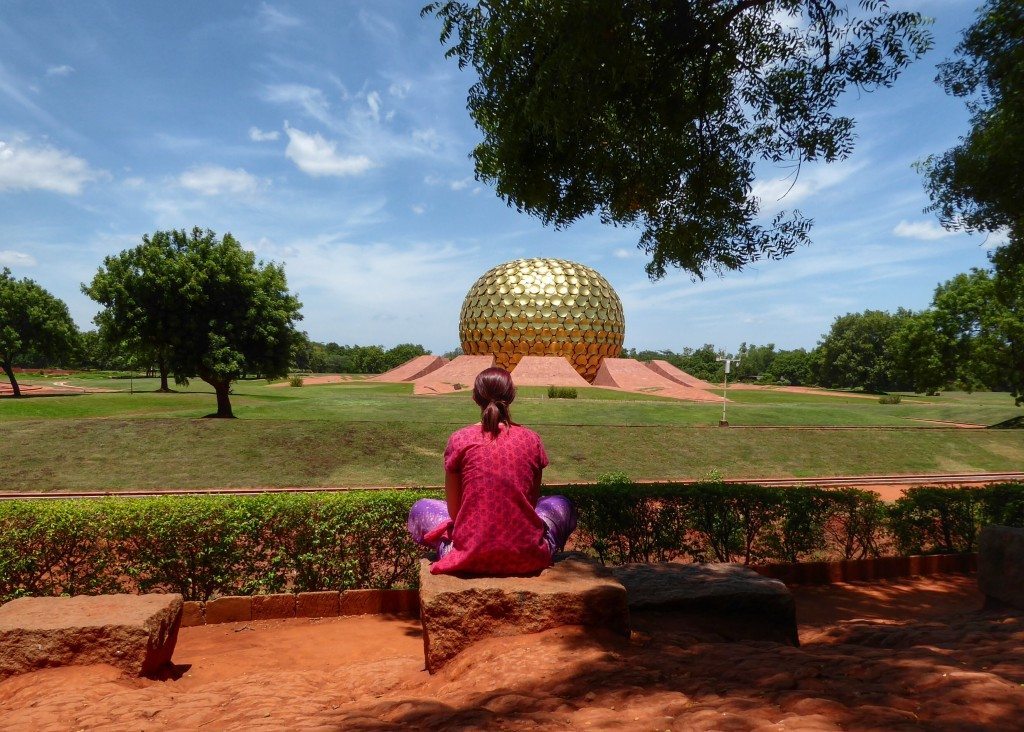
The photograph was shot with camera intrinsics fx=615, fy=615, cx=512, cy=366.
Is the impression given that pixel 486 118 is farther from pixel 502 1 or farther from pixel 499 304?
pixel 499 304

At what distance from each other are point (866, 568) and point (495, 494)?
5.05m

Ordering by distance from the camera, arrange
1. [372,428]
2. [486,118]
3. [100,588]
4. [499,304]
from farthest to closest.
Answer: [499,304] < [372,428] < [486,118] < [100,588]

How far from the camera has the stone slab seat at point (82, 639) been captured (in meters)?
3.33

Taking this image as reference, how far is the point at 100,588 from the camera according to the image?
4980 mm

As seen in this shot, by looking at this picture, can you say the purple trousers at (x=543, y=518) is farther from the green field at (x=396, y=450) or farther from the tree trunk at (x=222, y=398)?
the tree trunk at (x=222, y=398)

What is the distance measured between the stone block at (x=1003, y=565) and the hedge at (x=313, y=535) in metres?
1.77

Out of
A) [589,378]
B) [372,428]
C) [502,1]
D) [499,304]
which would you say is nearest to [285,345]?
[372,428]

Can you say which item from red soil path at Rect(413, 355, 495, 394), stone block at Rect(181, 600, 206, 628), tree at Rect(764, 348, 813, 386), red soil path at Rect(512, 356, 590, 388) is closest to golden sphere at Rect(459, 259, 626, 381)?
red soil path at Rect(413, 355, 495, 394)

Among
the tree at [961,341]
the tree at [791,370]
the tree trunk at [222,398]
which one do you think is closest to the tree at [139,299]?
the tree trunk at [222,398]

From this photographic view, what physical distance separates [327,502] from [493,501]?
2572mm

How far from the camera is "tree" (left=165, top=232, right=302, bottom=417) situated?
17.2 meters

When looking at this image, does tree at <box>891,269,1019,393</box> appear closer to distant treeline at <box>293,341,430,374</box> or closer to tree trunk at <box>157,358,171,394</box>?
tree trunk at <box>157,358,171,394</box>

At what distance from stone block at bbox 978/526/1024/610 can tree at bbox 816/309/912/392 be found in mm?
52726

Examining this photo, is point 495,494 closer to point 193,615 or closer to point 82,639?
point 82,639
